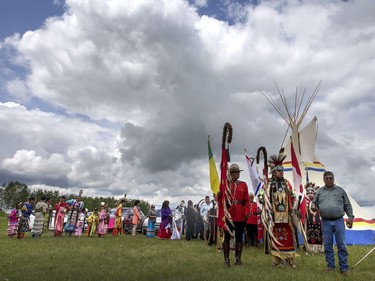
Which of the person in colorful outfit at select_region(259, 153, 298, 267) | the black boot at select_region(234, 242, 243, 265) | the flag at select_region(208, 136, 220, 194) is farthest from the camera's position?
the flag at select_region(208, 136, 220, 194)

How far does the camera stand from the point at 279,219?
7684 mm

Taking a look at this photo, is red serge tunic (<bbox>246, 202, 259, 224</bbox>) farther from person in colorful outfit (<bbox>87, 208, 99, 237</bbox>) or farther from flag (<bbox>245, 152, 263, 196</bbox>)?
person in colorful outfit (<bbox>87, 208, 99, 237</bbox>)

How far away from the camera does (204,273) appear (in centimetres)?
608

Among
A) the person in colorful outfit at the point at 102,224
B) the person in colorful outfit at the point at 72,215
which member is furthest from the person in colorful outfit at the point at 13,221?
the person in colorful outfit at the point at 102,224

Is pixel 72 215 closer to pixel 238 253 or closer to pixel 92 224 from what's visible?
pixel 92 224

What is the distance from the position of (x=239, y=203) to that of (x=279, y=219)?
103 centimetres

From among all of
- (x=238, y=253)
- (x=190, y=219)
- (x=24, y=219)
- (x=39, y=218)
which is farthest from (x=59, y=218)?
(x=238, y=253)

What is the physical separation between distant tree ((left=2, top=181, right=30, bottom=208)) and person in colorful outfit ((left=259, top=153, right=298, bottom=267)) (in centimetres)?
11546

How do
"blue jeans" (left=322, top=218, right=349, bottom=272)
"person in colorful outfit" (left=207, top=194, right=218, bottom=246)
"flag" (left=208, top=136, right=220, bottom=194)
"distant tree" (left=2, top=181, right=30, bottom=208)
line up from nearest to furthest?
"blue jeans" (left=322, top=218, right=349, bottom=272) < "flag" (left=208, top=136, right=220, bottom=194) < "person in colorful outfit" (left=207, top=194, right=218, bottom=246) < "distant tree" (left=2, top=181, right=30, bottom=208)

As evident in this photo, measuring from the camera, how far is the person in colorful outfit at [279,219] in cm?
746

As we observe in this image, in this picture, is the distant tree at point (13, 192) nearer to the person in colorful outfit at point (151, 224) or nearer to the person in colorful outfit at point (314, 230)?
the person in colorful outfit at point (151, 224)

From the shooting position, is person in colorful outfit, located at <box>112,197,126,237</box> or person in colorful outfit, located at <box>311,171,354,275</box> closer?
person in colorful outfit, located at <box>311,171,354,275</box>

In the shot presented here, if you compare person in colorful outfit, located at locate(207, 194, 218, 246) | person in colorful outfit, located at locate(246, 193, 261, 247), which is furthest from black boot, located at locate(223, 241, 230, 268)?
person in colorful outfit, located at locate(207, 194, 218, 246)

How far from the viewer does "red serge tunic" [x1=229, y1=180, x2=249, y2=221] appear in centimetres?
739
